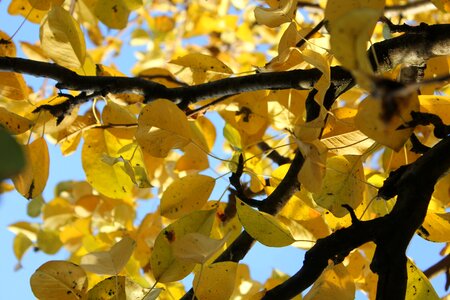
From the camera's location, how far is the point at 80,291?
53 centimetres

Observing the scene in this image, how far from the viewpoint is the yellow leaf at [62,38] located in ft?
1.90

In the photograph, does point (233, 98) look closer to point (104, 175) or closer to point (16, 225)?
point (104, 175)

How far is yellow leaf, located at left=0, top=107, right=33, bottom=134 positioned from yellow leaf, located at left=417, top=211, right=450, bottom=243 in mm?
436

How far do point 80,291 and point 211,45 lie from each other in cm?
199

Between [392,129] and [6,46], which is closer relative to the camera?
[392,129]

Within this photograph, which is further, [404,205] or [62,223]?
[62,223]

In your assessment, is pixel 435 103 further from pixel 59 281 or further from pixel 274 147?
pixel 59 281

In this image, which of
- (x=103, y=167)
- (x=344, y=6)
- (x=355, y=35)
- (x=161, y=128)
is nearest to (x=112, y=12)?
(x=103, y=167)

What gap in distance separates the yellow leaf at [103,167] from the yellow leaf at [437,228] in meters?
0.37

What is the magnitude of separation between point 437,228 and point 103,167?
41 cm

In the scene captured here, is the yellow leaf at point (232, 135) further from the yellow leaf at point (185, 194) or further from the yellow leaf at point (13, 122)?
the yellow leaf at point (13, 122)

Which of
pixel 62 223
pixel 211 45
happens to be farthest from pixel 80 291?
pixel 211 45

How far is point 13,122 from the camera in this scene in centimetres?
58

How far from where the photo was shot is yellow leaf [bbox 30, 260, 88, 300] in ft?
1.71
